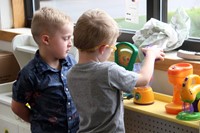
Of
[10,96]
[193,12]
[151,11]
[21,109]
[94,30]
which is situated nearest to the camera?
[94,30]

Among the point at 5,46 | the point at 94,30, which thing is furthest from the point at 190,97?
the point at 5,46

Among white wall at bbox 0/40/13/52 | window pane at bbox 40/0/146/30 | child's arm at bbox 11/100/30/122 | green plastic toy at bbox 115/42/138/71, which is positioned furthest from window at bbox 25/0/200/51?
child's arm at bbox 11/100/30/122

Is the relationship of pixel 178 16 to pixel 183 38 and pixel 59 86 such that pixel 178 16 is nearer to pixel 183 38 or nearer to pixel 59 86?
pixel 183 38

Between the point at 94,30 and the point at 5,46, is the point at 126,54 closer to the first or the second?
the point at 94,30

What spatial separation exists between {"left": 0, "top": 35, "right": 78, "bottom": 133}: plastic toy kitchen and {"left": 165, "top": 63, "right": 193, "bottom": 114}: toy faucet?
A: 100 cm

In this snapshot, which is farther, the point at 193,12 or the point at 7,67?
the point at 7,67

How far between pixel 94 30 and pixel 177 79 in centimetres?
41

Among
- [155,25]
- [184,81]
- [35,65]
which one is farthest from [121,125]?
[155,25]

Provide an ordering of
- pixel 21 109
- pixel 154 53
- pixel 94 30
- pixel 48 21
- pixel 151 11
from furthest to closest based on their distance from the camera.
→ pixel 151 11, pixel 21 109, pixel 48 21, pixel 154 53, pixel 94 30

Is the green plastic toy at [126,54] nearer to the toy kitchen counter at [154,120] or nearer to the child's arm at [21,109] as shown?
the toy kitchen counter at [154,120]

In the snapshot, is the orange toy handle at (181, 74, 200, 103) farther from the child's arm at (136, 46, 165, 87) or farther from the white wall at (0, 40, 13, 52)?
the white wall at (0, 40, 13, 52)

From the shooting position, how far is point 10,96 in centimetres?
249

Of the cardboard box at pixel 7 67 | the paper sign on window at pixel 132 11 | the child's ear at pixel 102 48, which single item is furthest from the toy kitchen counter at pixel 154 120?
the cardboard box at pixel 7 67

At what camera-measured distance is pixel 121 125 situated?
1529 millimetres
